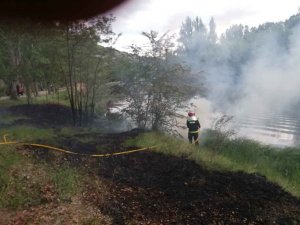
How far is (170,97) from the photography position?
16.0m

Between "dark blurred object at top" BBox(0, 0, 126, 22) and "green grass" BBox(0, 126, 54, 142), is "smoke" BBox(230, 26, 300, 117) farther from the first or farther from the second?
"green grass" BBox(0, 126, 54, 142)

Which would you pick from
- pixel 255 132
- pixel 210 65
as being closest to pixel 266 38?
pixel 210 65

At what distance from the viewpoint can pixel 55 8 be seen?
53.8 ft

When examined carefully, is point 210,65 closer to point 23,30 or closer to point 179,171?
point 23,30

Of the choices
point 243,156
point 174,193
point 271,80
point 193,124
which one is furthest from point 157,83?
point 271,80

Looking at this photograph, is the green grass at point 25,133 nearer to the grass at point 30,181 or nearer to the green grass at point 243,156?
the grass at point 30,181

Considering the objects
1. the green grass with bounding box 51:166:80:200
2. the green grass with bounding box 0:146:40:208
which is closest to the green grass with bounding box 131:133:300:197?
the green grass with bounding box 51:166:80:200

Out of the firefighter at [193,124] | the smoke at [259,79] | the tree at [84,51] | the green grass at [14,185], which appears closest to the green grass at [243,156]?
the firefighter at [193,124]

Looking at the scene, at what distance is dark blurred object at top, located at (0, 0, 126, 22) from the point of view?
16.3 m

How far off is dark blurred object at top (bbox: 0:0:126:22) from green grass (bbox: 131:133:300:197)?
6.65 metres

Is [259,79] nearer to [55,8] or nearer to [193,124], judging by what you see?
[193,124]

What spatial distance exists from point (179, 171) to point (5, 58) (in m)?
18.6

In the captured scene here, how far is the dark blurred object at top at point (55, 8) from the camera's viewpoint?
16.3 m

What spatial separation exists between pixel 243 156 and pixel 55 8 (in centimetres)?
1073
